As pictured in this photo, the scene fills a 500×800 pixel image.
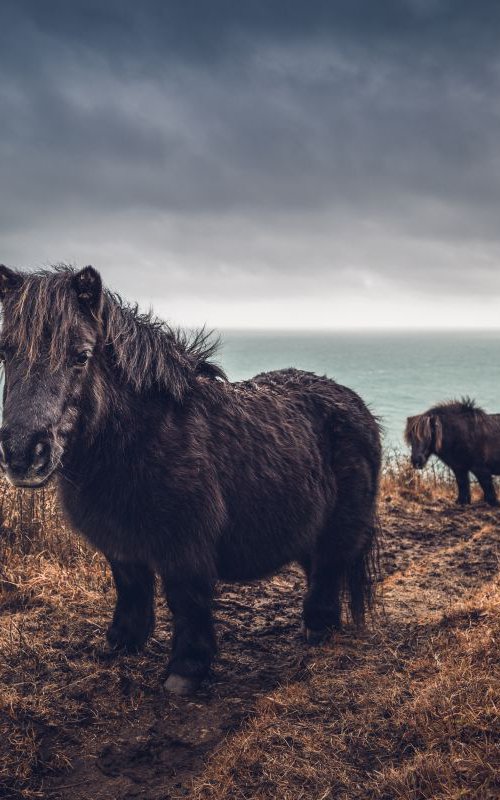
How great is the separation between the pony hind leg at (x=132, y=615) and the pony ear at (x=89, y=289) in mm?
1934

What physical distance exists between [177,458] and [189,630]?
114 cm

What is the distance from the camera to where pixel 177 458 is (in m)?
3.49

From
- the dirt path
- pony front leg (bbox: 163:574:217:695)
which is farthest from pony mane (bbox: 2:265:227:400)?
the dirt path

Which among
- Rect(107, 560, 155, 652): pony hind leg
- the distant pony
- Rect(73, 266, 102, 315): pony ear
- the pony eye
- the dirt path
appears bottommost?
the dirt path

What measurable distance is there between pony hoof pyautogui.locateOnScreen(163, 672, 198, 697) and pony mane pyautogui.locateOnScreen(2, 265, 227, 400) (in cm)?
180

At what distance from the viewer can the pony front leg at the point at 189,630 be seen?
357cm

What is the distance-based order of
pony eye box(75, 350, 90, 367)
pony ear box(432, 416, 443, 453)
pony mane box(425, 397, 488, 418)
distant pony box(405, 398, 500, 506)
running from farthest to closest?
pony mane box(425, 397, 488, 418) < pony ear box(432, 416, 443, 453) < distant pony box(405, 398, 500, 506) < pony eye box(75, 350, 90, 367)

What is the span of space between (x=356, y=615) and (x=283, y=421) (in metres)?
1.66

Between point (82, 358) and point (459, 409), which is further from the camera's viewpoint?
point (459, 409)

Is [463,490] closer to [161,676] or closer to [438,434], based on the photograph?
[438,434]

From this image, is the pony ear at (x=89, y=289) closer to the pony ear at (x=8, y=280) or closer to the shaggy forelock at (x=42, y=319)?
the shaggy forelock at (x=42, y=319)

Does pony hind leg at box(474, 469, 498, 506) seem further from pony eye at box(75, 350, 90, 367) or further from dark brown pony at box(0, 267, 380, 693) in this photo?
pony eye at box(75, 350, 90, 367)

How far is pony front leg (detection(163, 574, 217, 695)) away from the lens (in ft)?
11.7

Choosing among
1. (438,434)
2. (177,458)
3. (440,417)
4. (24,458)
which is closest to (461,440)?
(438,434)
